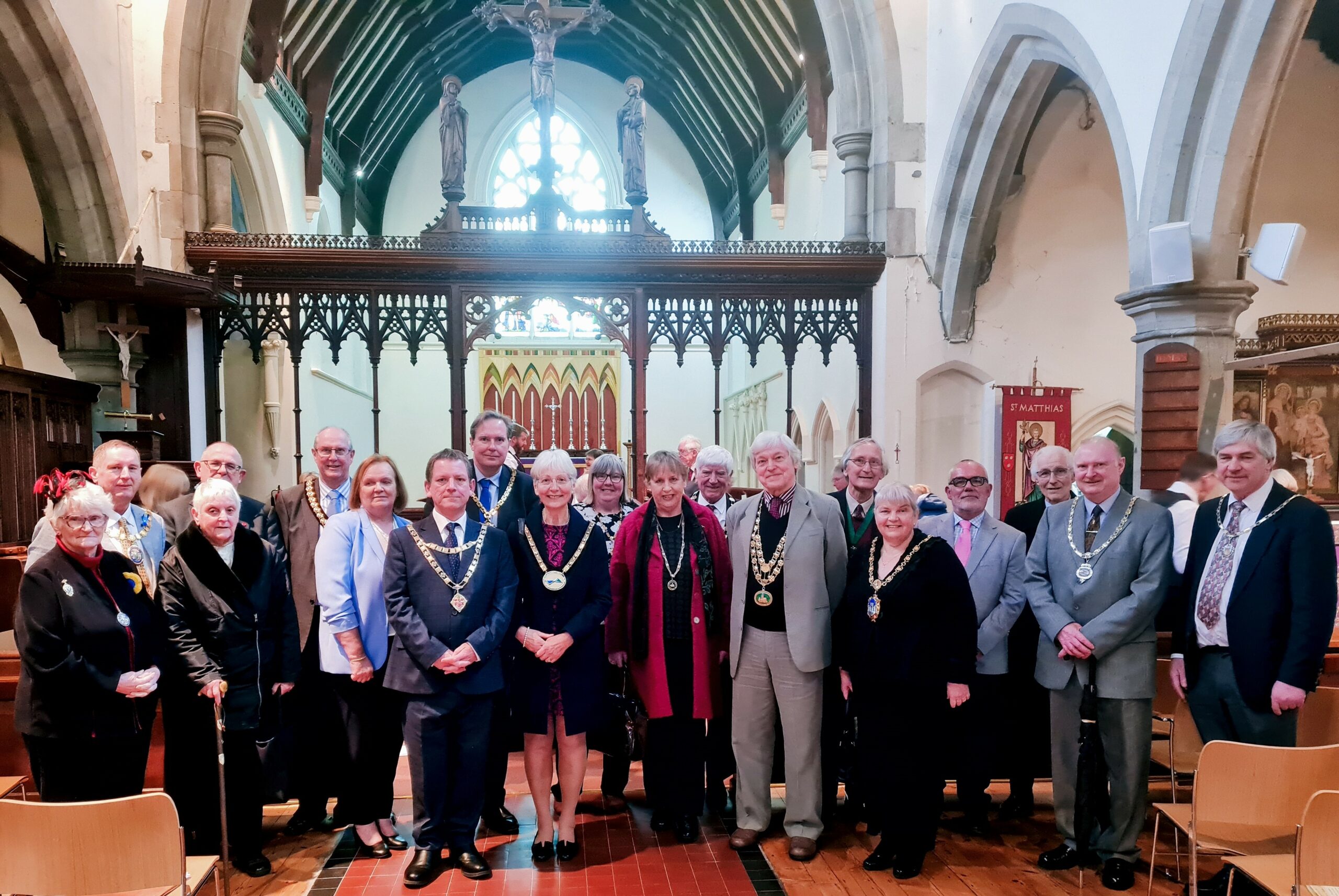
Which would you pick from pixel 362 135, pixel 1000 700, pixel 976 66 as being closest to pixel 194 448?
pixel 1000 700

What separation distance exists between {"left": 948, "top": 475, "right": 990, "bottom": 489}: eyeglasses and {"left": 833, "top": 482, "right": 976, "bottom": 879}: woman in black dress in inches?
16.0


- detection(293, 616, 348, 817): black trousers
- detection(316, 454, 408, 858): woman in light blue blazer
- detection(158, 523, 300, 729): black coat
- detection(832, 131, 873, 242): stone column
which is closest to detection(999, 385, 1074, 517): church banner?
detection(832, 131, 873, 242): stone column

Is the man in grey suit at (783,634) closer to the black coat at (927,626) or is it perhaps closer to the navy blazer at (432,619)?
the black coat at (927,626)

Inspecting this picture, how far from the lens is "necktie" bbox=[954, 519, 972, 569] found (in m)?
3.33

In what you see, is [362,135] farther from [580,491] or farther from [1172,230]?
[1172,230]

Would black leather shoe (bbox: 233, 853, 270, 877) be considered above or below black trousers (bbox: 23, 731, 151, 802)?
below

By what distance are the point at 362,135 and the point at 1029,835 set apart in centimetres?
1323

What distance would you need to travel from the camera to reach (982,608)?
3242 millimetres

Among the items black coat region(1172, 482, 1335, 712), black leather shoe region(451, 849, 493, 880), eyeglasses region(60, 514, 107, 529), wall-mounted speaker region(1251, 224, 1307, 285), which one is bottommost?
black leather shoe region(451, 849, 493, 880)

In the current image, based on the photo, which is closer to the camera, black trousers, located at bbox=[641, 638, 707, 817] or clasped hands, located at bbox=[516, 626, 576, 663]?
clasped hands, located at bbox=[516, 626, 576, 663]

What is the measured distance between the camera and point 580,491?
4.55 m

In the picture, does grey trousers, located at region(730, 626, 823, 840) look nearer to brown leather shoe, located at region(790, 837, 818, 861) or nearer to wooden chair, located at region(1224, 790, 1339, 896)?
brown leather shoe, located at region(790, 837, 818, 861)

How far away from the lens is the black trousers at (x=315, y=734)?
3287mm

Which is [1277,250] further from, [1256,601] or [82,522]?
[82,522]
